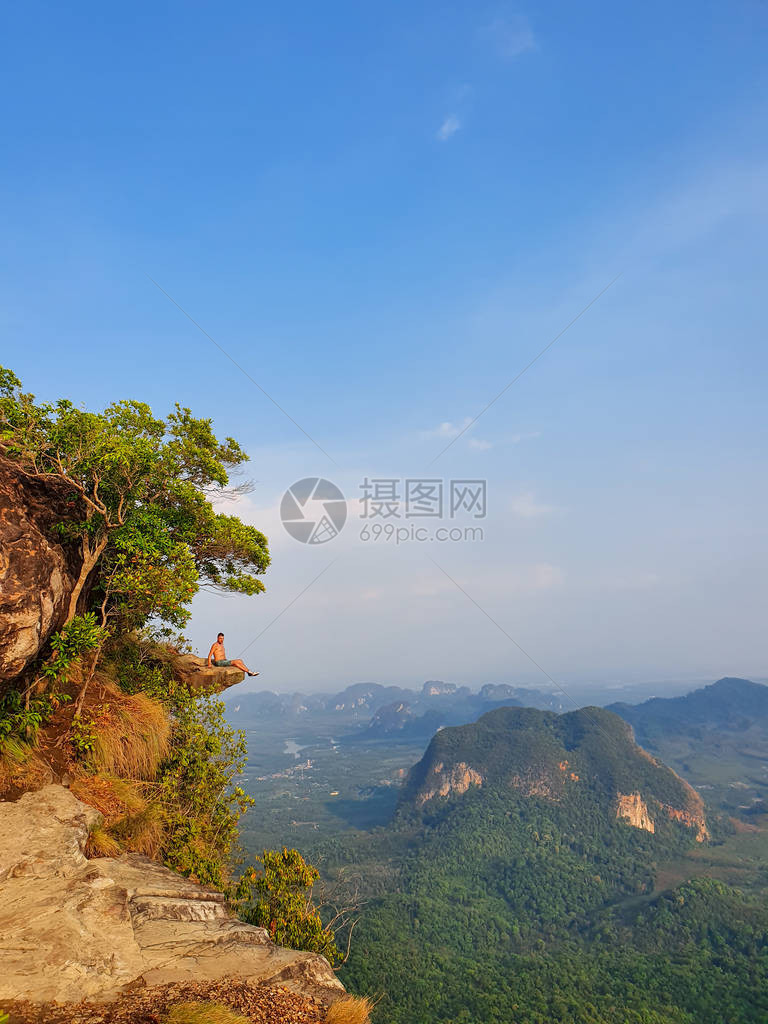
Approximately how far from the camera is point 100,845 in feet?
27.6

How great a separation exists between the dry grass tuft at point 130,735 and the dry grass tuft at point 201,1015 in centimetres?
596

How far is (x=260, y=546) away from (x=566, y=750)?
611 feet

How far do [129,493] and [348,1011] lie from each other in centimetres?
954

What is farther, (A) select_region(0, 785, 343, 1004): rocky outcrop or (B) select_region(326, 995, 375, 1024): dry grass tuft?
(A) select_region(0, 785, 343, 1004): rocky outcrop

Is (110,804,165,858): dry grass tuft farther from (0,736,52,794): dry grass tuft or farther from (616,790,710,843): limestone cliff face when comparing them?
(616,790,710,843): limestone cliff face

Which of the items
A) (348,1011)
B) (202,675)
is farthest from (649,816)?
(348,1011)

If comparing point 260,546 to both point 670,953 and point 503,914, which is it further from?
point 503,914

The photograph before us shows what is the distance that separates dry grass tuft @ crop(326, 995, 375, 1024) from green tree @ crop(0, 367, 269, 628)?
7177mm

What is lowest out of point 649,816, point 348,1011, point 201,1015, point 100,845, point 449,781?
A: point 649,816

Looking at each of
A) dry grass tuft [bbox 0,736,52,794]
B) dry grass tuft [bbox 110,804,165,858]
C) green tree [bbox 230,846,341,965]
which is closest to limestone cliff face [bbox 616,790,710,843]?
green tree [bbox 230,846,341,965]

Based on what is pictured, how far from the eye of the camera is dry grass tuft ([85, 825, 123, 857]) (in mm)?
8241

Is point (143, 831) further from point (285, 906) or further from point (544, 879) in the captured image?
point (544, 879)

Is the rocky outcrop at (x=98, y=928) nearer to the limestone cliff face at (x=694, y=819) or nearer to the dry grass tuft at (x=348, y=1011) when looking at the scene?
the dry grass tuft at (x=348, y=1011)

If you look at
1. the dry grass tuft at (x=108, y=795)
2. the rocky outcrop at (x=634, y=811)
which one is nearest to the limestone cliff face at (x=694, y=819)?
the rocky outcrop at (x=634, y=811)
